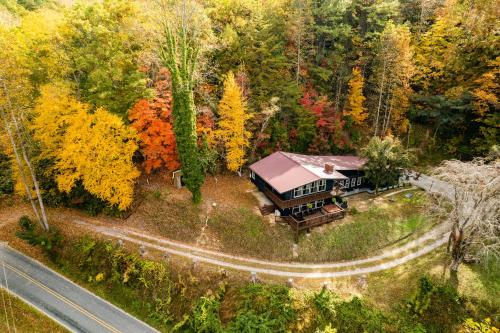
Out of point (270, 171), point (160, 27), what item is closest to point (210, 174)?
point (270, 171)

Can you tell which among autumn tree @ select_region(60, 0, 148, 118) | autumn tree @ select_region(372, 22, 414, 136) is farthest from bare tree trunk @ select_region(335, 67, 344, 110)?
autumn tree @ select_region(60, 0, 148, 118)

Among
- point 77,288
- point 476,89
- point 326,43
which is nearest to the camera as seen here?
point 77,288

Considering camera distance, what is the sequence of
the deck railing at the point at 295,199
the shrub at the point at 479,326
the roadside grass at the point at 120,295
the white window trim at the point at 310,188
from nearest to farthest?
1. the shrub at the point at 479,326
2. the roadside grass at the point at 120,295
3. the deck railing at the point at 295,199
4. the white window trim at the point at 310,188

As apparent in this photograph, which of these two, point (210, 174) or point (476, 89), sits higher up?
point (476, 89)

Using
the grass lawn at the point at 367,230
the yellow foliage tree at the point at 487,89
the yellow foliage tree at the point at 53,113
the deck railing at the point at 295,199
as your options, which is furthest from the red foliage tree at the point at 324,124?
the yellow foliage tree at the point at 53,113

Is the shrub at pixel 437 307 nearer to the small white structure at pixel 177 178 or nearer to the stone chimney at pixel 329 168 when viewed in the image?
the stone chimney at pixel 329 168

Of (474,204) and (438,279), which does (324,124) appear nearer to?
(474,204)

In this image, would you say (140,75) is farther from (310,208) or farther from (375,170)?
(375,170)

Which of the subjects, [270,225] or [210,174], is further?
[210,174]
